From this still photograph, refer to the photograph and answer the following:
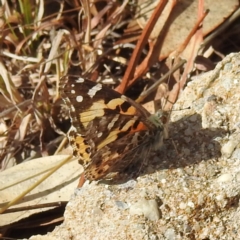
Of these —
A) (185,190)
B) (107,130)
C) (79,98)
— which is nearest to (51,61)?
(79,98)

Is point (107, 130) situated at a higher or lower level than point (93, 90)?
lower

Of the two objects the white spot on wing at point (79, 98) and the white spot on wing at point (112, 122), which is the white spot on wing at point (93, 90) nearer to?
the white spot on wing at point (79, 98)

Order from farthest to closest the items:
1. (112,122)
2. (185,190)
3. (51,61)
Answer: (51,61)
(112,122)
(185,190)

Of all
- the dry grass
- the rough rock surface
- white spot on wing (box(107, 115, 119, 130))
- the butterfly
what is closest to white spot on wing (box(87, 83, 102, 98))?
the butterfly

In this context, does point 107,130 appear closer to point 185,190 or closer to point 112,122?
→ point 112,122

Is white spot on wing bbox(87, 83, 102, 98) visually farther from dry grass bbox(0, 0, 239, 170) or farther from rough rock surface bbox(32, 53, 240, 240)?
dry grass bbox(0, 0, 239, 170)

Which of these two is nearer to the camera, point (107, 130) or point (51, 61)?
point (107, 130)

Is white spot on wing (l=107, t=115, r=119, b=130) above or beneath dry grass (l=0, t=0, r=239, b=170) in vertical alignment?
above
